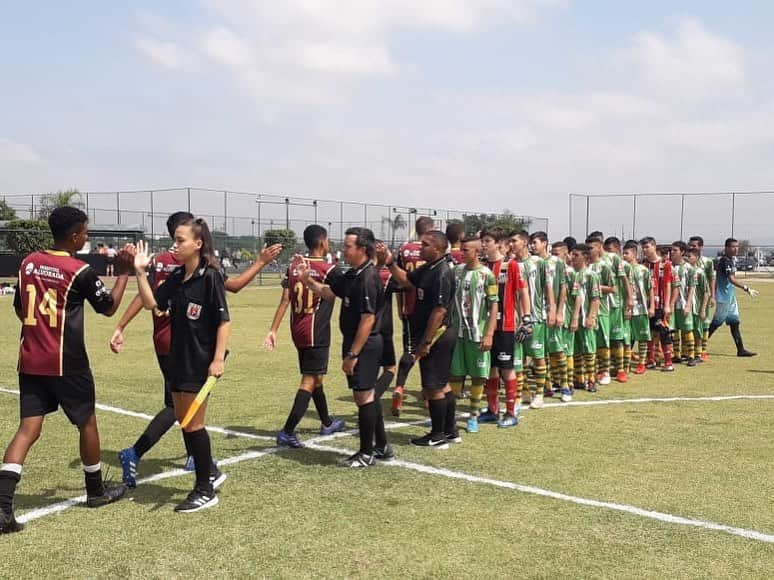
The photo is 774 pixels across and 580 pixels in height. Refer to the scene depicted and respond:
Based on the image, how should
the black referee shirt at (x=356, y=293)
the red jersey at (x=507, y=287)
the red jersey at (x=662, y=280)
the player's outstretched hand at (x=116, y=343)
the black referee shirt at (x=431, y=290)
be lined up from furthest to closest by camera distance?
1. the red jersey at (x=662, y=280)
2. the red jersey at (x=507, y=287)
3. the black referee shirt at (x=431, y=290)
4. the black referee shirt at (x=356, y=293)
5. the player's outstretched hand at (x=116, y=343)

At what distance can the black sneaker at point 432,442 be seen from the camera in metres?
6.74

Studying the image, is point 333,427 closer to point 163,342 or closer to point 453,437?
point 453,437

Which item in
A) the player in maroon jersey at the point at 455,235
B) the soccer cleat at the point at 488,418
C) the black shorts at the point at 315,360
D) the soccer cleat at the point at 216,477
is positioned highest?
the player in maroon jersey at the point at 455,235

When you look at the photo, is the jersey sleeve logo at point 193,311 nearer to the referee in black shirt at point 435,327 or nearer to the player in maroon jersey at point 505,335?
the referee in black shirt at point 435,327

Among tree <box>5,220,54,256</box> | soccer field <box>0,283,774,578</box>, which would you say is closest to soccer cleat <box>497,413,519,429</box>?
soccer field <box>0,283,774,578</box>

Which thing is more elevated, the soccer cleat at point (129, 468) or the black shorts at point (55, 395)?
the black shorts at point (55, 395)

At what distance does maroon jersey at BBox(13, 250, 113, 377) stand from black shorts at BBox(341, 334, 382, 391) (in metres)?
2.16

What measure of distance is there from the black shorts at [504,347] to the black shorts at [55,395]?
169 inches

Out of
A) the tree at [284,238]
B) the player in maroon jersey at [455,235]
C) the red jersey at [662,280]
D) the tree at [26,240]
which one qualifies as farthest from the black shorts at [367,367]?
the tree at [284,238]

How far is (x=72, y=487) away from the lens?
5.50 m

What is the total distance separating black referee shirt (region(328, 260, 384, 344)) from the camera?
5836 millimetres

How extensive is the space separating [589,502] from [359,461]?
6.36ft

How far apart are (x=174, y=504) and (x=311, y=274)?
2.58 meters

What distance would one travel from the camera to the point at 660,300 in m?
12.0
